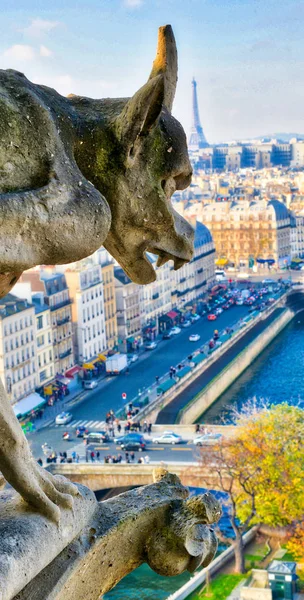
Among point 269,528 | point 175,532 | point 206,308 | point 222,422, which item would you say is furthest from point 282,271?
point 175,532

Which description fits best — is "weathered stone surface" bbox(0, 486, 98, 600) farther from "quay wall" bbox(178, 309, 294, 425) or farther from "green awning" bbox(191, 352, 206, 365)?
"green awning" bbox(191, 352, 206, 365)

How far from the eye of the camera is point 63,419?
147 feet

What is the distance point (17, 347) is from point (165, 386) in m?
7.00

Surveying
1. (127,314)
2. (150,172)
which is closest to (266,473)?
(150,172)

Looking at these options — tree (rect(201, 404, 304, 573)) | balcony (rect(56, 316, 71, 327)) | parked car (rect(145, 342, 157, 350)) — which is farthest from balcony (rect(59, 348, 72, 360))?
tree (rect(201, 404, 304, 573))

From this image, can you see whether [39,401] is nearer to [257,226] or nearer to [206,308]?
[206,308]

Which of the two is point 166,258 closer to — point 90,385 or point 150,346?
point 90,385

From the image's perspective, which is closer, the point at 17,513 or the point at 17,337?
the point at 17,513

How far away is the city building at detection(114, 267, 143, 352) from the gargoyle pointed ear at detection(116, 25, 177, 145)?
58.4 meters

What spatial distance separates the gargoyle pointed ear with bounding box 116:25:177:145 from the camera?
4250 mm

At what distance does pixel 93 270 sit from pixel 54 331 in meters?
5.56

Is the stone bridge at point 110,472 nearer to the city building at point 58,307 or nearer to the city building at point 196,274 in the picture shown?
the city building at point 58,307

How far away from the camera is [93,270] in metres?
58.6

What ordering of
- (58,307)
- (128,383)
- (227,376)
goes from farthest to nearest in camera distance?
(227,376) → (58,307) → (128,383)
